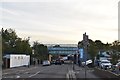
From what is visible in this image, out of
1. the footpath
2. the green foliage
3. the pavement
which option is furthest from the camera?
the green foliage

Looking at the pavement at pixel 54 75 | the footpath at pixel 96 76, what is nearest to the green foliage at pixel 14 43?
the pavement at pixel 54 75

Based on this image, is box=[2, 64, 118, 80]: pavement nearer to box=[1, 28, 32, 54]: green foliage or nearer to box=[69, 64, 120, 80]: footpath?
box=[69, 64, 120, 80]: footpath

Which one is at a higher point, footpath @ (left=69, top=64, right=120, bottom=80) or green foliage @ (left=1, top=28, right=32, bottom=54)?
green foliage @ (left=1, top=28, right=32, bottom=54)

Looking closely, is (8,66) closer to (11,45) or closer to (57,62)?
(11,45)

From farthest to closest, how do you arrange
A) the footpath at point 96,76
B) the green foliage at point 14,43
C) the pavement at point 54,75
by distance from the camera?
the green foliage at point 14,43
the pavement at point 54,75
the footpath at point 96,76

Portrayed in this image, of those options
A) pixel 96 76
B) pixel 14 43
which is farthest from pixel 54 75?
pixel 14 43

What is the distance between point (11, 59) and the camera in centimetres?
7875

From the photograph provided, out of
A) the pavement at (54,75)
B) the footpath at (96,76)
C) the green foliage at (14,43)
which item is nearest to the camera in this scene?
the footpath at (96,76)

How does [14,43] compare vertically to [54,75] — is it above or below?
above

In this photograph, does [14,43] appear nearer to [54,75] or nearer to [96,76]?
[54,75]

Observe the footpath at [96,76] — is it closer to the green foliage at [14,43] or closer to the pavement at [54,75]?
the pavement at [54,75]

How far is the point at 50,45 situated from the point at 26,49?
66853 millimetres

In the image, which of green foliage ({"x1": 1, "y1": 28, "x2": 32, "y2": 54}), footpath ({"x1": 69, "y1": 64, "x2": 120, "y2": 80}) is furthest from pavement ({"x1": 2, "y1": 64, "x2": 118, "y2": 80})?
green foliage ({"x1": 1, "y1": 28, "x2": 32, "y2": 54})

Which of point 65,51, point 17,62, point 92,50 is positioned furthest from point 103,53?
point 65,51
